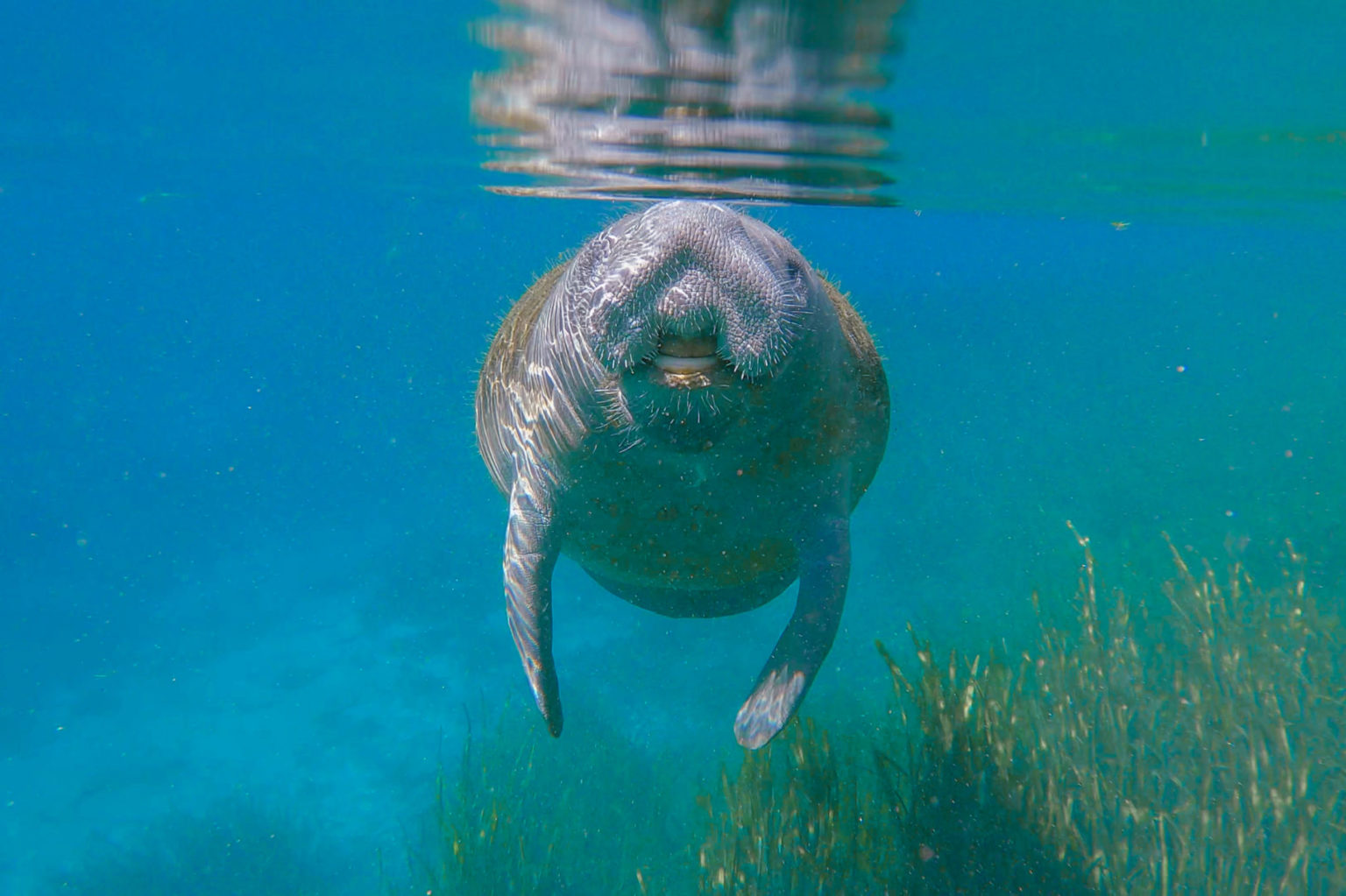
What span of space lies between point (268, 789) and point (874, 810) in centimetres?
1164

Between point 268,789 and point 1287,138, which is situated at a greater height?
point 1287,138

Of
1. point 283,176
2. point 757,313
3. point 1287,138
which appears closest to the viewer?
point 757,313

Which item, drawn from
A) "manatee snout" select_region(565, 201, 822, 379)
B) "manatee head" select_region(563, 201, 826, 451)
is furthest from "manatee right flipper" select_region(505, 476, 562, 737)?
"manatee snout" select_region(565, 201, 822, 379)

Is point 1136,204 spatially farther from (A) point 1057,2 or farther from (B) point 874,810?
(B) point 874,810

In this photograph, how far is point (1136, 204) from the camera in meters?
16.5

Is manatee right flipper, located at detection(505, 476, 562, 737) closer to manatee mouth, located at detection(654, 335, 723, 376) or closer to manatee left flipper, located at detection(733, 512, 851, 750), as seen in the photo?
manatee left flipper, located at detection(733, 512, 851, 750)

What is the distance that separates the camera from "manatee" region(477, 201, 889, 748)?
2648mm

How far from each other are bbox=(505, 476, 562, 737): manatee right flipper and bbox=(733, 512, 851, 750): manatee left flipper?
1.03 m

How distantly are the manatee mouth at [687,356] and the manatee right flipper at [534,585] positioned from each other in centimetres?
155

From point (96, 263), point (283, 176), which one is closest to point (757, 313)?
point (283, 176)

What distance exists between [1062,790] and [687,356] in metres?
5.78

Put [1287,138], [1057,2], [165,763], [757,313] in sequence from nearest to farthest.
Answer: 1. [757,313]
2. [1057,2]
3. [1287,138]
4. [165,763]

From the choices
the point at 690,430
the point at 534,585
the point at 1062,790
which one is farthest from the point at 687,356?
the point at 1062,790

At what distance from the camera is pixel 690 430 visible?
9.69 ft
